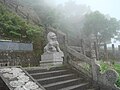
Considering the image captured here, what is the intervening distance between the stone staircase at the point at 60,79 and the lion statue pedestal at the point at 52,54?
0.69m

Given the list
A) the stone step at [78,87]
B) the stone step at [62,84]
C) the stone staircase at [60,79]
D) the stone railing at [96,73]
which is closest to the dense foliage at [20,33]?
the stone railing at [96,73]

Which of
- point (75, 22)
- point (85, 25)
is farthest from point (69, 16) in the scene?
point (85, 25)

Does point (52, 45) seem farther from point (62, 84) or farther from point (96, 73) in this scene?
point (62, 84)

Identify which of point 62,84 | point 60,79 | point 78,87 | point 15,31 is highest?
point 15,31

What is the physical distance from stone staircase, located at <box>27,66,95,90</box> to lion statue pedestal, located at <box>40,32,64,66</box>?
0.69m

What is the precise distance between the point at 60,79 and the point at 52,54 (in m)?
2.30

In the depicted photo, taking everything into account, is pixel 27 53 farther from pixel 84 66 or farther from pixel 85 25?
pixel 85 25

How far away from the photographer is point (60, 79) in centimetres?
889

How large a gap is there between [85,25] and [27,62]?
961 inches

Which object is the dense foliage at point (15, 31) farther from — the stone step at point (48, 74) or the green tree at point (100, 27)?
the green tree at point (100, 27)

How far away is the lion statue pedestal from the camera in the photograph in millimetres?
10969

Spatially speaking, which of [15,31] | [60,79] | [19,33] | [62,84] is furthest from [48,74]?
[19,33]

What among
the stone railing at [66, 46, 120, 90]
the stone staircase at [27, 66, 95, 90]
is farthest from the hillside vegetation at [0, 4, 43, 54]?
the stone staircase at [27, 66, 95, 90]

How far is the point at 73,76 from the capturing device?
9.99m
